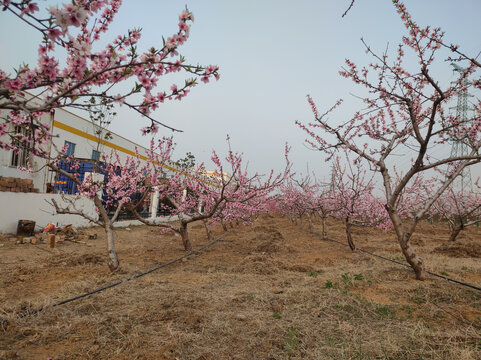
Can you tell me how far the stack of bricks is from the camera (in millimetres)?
10210

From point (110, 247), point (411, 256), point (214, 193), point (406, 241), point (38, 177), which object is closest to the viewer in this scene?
point (406, 241)

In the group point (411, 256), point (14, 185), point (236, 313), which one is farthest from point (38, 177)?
point (411, 256)

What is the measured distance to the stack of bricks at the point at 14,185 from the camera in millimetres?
10210

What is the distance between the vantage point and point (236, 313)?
13.5 ft

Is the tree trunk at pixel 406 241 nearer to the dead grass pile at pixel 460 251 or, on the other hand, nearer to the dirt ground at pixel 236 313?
the dirt ground at pixel 236 313

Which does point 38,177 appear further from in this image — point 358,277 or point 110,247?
point 358,277

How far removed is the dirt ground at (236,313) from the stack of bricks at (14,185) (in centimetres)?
423

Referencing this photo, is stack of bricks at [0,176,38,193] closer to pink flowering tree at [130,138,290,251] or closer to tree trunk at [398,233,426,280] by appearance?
pink flowering tree at [130,138,290,251]

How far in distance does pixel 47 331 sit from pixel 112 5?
4.08 meters

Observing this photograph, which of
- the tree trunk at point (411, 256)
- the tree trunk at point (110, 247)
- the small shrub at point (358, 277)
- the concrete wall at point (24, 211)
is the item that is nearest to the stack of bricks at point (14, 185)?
the concrete wall at point (24, 211)

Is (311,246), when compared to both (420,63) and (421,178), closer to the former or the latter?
(421,178)

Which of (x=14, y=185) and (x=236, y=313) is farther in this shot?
(x=14, y=185)

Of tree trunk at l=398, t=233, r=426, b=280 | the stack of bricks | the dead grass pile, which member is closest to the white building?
the stack of bricks

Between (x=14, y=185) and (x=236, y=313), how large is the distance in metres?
11.1
